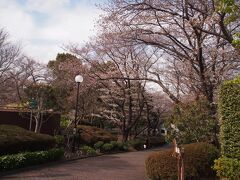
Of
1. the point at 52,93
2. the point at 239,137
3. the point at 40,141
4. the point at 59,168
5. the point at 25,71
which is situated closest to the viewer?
the point at 239,137

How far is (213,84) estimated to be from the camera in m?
13.9

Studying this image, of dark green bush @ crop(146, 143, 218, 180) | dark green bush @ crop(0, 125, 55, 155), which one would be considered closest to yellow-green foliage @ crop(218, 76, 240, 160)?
→ dark green bush @ crop(146, 143, 218, 180)

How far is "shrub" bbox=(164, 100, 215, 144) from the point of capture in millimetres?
12422

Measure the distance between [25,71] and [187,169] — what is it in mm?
29889

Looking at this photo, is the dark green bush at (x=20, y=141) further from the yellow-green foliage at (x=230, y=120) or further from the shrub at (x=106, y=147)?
the yellow-green foliage at (x=230, y=120)

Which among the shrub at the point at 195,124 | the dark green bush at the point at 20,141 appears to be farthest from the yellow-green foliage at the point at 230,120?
the dark green bush at the point at 20,141

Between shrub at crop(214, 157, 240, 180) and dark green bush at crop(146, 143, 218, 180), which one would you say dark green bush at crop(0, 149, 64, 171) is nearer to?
dark green bush at crop(146, 143, 218, 180)

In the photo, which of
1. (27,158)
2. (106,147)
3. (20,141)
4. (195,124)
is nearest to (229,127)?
(195,124)

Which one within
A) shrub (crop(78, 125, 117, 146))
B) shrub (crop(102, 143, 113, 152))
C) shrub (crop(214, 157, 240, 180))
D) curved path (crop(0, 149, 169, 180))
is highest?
shrub (crop(78, 125, 117, 146))

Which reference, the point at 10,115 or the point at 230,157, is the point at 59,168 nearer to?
the point at 230,157

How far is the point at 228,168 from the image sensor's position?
27.7 ft

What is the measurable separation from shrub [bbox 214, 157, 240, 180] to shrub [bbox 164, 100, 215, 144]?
365 cm

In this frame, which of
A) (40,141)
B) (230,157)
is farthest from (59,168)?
(230,157)

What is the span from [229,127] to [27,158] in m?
6.91
